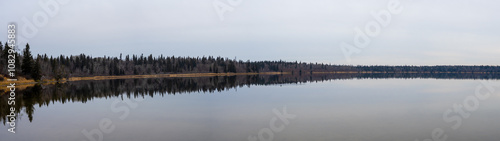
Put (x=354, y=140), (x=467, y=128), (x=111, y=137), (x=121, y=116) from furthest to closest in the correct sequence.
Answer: (x=121, y=116) < (x=467, y=128) < (x=111, y=137) < (x=354, y=140)

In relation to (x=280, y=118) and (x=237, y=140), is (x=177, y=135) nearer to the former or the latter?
(x=237, y=140)

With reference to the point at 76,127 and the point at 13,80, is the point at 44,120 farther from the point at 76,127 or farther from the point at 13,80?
the point at 13,80

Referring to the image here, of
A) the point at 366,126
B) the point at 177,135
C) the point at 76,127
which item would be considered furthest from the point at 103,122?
the point at 366,126

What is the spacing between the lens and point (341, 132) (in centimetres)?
2139

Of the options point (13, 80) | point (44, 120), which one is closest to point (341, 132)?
point (44, 120)

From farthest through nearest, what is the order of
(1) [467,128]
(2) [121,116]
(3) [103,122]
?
1. (2) [121,116]
2. (3) [103,122]
3. (1) [467,128]

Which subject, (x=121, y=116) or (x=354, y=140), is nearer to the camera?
(x=354, y=140)

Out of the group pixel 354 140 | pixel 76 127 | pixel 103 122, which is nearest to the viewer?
pixel 354 140

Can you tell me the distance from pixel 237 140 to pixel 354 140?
651cm

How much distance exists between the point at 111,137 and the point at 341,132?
1398 centimetres

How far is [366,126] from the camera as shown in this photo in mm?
23578

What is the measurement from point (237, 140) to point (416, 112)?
19.5 metres

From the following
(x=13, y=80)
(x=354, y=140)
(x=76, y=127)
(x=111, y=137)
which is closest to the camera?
(x=354, y=140)

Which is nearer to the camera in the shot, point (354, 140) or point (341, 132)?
point (354, 140)
